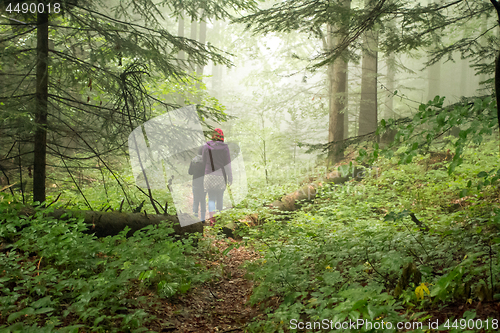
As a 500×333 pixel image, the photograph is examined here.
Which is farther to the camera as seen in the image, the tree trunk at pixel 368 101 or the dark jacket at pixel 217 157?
the tree trunk at pixel 368 101

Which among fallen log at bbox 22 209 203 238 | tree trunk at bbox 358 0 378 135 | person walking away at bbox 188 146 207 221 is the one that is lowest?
fallen log at bbox 22 209 203 238

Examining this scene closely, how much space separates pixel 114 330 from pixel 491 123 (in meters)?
4.11

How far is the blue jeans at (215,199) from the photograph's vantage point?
7.32 metres

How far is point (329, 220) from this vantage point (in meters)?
6.26

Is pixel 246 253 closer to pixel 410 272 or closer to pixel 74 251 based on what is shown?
pixel 74 251

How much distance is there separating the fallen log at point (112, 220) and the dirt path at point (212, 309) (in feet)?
3.83

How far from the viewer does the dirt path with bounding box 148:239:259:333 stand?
3.25m

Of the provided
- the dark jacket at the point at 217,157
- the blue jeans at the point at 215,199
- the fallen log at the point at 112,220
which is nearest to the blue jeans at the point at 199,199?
the blue jeans at the point at 215,199

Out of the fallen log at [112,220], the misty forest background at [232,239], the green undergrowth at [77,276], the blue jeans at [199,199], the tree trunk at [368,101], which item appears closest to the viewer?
the misty forest background at [232,239]

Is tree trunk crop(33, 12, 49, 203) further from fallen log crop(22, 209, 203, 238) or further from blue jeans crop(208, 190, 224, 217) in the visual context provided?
blue jeans crop(208, 190, 224, 217)

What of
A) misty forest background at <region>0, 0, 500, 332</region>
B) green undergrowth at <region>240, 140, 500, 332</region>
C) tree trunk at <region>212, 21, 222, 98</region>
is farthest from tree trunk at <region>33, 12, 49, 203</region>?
tree trunk at <region>212, 21, 222, 98</region>

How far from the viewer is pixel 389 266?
2982 millimetres

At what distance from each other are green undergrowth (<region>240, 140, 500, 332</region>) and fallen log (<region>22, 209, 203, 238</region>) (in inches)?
77.3

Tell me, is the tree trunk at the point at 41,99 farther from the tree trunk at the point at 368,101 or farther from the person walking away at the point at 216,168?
the tree trunk at the point at 368,101
